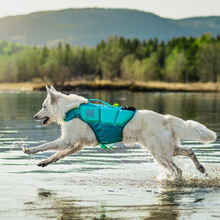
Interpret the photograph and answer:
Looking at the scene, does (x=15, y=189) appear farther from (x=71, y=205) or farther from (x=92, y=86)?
(x=92, y=86)

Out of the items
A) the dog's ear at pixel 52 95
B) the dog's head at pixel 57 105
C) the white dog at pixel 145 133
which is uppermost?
the dog's ear at pixel 52 95

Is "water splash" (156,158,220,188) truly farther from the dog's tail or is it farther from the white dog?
the dog's tail

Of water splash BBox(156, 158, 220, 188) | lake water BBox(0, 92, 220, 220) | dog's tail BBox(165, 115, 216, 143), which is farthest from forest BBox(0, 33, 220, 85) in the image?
dog's tail BBox(165, 115, 216, 143)

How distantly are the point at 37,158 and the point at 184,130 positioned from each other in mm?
4908

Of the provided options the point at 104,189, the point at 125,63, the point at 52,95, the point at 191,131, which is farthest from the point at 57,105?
the point at 125,63

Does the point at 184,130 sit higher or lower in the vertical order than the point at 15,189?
higher

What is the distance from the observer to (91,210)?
6914 millimetres

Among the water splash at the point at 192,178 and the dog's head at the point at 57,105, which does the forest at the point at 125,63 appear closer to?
the water splash at the point at 192,178

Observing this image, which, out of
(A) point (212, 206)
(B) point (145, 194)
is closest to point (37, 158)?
(B) point (145, 194)

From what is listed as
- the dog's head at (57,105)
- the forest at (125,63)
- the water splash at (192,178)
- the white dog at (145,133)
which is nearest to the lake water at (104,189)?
the water splash at (192,178)

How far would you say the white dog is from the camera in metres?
9.00

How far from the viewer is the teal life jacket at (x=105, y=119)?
358 inches

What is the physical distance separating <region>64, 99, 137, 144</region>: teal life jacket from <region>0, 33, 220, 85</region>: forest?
366 ft

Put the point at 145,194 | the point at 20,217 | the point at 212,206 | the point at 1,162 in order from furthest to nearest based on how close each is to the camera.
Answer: the point at 1,162 < the point at 145,194 < the point at 212,206 < the point at 20,217
